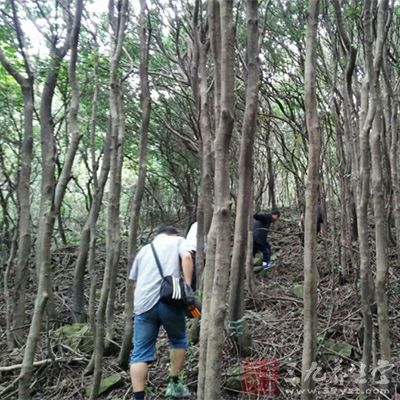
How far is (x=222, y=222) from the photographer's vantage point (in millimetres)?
2307

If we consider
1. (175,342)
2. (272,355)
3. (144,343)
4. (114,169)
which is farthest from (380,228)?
(114,169)

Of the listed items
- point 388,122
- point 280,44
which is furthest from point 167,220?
point 388,122

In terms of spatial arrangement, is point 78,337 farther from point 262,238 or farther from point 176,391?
point 262,238

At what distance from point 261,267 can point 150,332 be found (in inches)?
170

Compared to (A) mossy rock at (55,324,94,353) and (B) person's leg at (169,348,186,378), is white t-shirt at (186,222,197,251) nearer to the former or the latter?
(A) mossy rock at (55,324,94,353)

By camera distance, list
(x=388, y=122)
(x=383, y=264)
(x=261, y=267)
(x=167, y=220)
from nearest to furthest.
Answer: (x=383, y=264) < (x=388, y=122) < (x=261, y=267) < (x=167, y=220)

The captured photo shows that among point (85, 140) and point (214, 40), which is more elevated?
point (85, 140)

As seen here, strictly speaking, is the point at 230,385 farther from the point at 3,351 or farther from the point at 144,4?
the point at 144,4

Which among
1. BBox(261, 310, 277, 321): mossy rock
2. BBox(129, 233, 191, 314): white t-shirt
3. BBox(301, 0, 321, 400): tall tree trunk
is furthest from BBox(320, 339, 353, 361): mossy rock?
BBox(129, 233, 191, 314): white t-shirt

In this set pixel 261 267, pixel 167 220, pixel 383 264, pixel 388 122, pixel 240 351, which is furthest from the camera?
pixel 167 220

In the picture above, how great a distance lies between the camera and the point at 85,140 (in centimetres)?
1059

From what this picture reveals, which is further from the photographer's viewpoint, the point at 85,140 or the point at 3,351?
the point at 85,140

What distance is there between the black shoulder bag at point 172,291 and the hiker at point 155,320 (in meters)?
0.04

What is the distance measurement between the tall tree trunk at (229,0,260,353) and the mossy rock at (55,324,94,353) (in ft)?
5.67
